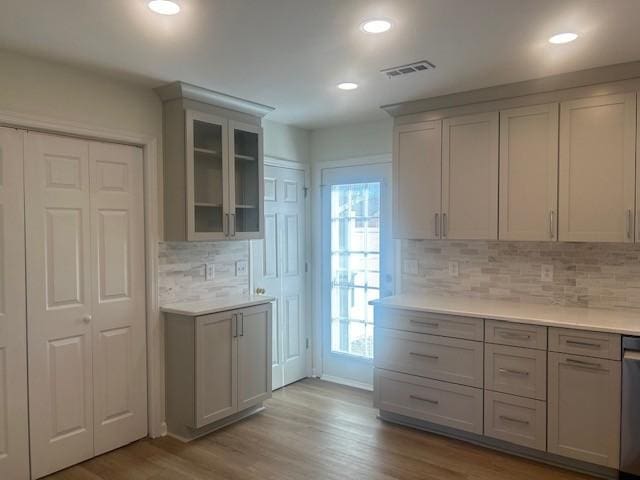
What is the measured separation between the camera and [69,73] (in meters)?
2.91

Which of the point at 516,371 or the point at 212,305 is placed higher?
the point at 212,305

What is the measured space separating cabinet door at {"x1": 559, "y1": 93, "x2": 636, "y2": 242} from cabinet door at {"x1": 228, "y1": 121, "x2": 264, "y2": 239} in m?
2.21

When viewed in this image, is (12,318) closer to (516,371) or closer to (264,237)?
(264,237)

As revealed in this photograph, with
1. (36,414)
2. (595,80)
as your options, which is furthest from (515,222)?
(36,414)

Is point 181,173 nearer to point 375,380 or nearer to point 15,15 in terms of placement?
point 15,15

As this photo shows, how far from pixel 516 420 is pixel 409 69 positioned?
2313 mm

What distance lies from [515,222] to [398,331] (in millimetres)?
1133

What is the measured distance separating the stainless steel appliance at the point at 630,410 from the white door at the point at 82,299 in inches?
120

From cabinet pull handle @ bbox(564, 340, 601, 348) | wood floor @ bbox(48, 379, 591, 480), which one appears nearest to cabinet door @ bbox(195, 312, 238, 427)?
wood floor @ bbox(48, 379, 591, 480)

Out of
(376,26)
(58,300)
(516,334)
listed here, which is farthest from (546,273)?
(58,300)

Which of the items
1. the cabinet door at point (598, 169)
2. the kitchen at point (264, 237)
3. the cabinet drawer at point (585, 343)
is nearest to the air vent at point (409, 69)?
the kitchen at point (264, 237)

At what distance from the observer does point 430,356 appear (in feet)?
11.1

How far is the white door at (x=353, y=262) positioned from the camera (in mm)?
4266

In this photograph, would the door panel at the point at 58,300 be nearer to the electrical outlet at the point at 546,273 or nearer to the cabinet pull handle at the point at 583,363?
the cabinet pull handle at the point at 583,363
